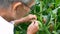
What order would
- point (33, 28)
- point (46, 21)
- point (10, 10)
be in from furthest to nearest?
point (46, 21) → point (33, 28) → point (10, 10)

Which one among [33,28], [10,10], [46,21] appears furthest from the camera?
[46,21]

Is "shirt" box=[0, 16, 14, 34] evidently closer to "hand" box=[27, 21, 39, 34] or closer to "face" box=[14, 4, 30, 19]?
"face" box=[14, 4, 30, 19]

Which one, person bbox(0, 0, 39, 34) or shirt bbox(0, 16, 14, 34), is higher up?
person bbox(0, 0, 39, 34)

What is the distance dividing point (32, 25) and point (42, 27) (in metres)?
0.25

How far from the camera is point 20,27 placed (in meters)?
2.68

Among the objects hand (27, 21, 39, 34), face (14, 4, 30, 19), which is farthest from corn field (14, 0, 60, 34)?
face (14, 4, 30, 19)

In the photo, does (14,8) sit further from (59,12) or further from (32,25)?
(59,12)

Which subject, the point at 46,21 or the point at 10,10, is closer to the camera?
the point at 10,10

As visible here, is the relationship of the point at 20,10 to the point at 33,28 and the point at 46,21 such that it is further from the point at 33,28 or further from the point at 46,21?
the point at 46,21

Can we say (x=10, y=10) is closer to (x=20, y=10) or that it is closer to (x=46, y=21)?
(x=20, y=10)

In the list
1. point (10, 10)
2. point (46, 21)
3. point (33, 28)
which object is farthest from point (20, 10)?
point (46, 21)

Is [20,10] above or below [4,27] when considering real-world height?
above

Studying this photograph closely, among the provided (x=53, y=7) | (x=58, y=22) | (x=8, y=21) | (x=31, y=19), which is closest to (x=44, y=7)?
(x=53, y=7)

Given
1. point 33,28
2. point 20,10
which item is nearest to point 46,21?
point 33,28
